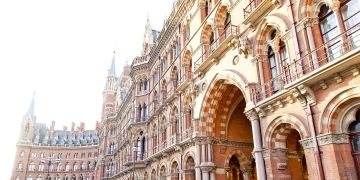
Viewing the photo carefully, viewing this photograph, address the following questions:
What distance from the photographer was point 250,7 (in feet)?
56.7

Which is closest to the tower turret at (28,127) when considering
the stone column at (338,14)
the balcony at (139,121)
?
the balcony at (139,121)

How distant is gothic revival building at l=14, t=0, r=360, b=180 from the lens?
11.0 meters

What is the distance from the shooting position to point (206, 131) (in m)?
20.7

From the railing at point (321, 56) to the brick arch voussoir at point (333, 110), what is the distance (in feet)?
4.32

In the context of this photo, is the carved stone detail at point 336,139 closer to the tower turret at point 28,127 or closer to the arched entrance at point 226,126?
the arched entrance at point 226,126

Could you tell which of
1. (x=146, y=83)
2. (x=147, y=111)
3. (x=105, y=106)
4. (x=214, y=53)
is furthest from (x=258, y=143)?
(x=105, y=106)

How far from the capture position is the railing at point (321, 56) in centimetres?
1099

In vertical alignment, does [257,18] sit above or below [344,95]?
above

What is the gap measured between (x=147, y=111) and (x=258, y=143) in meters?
23.0

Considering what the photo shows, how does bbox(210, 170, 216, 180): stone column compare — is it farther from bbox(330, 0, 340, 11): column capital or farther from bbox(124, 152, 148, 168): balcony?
bbox(124, 152, 148, 168): balcony

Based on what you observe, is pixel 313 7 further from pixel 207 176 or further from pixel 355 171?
pixel 207 176

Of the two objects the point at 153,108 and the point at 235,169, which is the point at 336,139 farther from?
the point at 153,108

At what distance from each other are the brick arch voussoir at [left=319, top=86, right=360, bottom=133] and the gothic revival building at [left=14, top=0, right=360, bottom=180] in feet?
0.11

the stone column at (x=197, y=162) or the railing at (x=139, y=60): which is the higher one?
the railing at (x=139, y=60)
